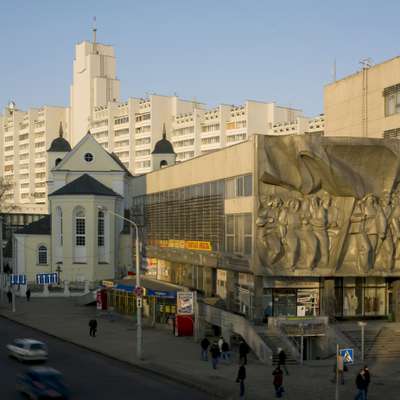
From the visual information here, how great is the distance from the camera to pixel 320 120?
154 metres

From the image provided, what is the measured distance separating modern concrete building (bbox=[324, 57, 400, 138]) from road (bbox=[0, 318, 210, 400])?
100 feet

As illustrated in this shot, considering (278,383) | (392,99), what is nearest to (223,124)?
(392,99)

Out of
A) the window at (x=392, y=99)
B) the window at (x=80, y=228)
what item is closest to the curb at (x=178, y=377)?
the window at (x=392, y=99)

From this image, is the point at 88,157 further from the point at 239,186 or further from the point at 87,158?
the point at 239,186

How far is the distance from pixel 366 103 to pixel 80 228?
38805mm

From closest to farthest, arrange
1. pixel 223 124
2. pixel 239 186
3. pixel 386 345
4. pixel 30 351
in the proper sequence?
pixel 30 351 < pixel 386 345 < pixel 239 186 < pixel 223 124

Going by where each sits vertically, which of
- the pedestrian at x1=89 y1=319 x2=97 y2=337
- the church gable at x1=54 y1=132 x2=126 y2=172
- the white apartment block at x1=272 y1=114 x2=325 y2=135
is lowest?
the pedestrian at x1=89 y1=319 x2=97 y2=337

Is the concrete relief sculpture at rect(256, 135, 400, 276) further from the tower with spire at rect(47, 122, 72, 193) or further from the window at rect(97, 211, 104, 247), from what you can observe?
the tower with spire at rect(47, 122, 72, 193)

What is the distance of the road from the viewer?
3125 cm

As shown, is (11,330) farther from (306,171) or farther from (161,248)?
(306,171)

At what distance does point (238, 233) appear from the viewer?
48.2m

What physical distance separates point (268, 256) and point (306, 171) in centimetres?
589

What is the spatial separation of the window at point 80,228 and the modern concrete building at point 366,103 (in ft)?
106

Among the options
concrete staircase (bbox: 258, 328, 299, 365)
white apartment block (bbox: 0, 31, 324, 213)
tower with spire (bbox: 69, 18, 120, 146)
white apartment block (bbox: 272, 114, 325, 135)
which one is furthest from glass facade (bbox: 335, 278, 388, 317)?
tower with spire (bbox: 69, 18, 120, 146)
